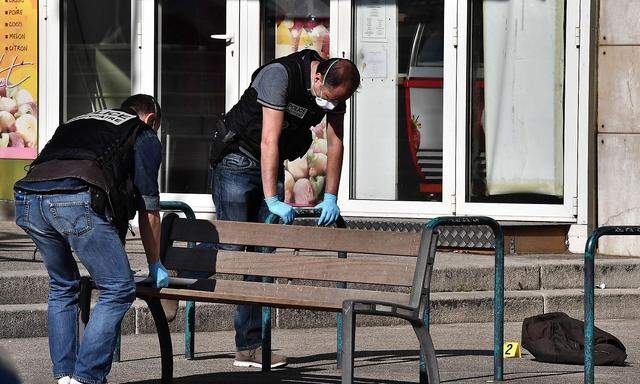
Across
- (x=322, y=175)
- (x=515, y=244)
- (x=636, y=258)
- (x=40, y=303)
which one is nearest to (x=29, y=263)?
(x=40, y=303)

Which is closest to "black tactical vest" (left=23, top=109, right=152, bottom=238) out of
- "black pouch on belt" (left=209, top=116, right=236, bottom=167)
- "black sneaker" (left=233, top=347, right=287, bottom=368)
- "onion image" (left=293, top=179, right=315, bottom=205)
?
"black pouch on belt" (left=209, top=116, right=236, bottom=167)

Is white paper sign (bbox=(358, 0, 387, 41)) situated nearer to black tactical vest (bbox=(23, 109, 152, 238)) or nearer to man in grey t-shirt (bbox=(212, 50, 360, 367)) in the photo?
man in grey t-shirt (bbox=(212, 50, 360, 367))

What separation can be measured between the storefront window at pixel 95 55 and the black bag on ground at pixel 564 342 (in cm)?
550

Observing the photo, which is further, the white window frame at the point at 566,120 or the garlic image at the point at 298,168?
the garlic image at the point at 298,168

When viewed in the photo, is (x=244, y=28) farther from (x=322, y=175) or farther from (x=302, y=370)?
(x=302, y=370)

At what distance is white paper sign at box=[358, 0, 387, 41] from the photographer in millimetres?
11258

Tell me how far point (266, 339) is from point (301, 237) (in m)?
1.18

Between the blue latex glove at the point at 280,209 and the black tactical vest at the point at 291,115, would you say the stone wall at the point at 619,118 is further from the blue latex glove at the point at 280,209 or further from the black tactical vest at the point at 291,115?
the blue latex glove at the point at 280,209

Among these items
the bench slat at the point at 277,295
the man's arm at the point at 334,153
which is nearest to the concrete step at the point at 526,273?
the man's arm at the point at 334,153

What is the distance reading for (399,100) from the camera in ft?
36.9

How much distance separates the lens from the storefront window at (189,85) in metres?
11.6

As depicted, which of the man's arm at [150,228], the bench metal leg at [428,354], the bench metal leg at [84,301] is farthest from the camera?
the bench metal leg at [84,301]

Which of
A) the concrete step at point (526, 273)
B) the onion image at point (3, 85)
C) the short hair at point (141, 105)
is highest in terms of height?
the onion image at point (3, 85)

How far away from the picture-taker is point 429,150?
11.3 meters
